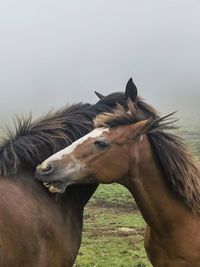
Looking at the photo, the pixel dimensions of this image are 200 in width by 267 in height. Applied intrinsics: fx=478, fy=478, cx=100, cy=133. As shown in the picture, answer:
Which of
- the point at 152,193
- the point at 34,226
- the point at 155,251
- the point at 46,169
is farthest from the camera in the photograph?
the point at 155,251

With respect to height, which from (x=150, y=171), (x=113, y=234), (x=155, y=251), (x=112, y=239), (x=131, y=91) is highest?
(x=131, y=91)

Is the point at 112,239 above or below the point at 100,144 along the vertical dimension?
below

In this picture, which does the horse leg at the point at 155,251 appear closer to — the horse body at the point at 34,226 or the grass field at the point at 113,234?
the horse body at the point at 34,226

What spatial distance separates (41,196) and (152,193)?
4.44 feet

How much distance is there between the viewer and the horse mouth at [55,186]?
530cm

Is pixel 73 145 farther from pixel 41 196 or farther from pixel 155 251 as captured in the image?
pixel 155 251

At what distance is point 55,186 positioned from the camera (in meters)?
5.30

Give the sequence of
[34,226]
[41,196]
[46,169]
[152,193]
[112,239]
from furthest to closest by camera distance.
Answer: [112,239], [152,193], [41,196], [46,169], [34,226]

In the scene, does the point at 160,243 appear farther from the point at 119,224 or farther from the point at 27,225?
the point at 119,224

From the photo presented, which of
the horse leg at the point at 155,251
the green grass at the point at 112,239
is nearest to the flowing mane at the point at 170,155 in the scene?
the horse leg at the point at 155,251

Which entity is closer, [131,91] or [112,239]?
[131,91]

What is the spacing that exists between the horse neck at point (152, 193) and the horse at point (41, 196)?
546 mm

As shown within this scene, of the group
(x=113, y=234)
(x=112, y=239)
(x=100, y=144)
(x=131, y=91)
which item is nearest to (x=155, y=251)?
(x=100, y=144)

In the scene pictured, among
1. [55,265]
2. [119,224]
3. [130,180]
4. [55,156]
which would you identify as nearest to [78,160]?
[55,156]
